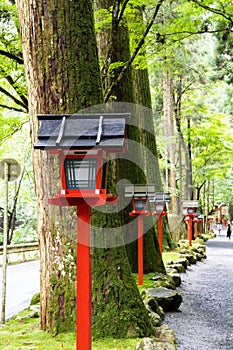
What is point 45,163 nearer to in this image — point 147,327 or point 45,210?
point 45,210

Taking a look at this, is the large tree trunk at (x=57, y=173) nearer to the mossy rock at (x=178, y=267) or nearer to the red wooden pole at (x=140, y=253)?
the red wooden pole at (x=140, y=253)

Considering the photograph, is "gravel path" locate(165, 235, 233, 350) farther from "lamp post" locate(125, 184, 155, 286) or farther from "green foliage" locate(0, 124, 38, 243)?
"green foliage" locate(0, 124, 38, 243)

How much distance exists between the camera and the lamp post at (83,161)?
288 centimetres

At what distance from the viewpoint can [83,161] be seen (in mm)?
2975

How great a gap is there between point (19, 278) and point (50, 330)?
8.14 meters

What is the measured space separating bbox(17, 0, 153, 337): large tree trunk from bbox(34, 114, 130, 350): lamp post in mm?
1344

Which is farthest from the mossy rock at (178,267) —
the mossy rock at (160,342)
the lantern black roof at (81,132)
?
the lantern black roof at (81,132)

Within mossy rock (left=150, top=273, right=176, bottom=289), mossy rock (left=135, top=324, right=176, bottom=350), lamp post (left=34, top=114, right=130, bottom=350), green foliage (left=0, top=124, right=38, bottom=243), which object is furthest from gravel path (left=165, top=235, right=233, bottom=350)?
Result: green foliage (left=0, top=124, right=38, bottom=243)

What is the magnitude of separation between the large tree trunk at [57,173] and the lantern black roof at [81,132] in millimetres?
1432

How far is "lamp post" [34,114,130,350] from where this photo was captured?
9.44 ft

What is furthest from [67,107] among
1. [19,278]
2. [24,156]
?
[24,156]

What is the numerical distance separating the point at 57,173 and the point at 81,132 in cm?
164

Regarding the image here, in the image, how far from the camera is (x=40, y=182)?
4551mm

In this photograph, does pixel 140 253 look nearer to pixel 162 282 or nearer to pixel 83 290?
pixel 162 282
